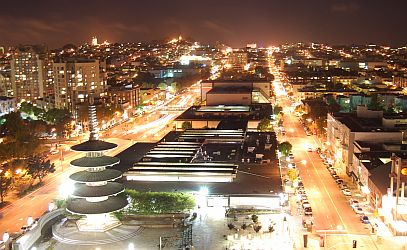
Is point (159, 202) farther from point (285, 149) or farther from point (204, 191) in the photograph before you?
point (285, 149)

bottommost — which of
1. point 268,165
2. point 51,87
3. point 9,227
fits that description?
point 9,227

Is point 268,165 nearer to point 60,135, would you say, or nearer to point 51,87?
point 60,135

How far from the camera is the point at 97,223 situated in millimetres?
22406

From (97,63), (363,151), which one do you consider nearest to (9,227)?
(363,151)

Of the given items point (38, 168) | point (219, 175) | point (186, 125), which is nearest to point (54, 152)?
point (38, 168)

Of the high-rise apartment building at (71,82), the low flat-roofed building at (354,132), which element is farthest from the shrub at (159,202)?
the high-rise apartment building at (71,82)

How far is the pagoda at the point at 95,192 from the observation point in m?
21.9

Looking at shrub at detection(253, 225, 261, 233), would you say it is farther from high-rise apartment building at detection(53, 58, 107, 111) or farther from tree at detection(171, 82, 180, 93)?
tree at detection(171, 82, 180, 93)

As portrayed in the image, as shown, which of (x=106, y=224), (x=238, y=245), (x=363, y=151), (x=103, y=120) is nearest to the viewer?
(x=238, y=245)

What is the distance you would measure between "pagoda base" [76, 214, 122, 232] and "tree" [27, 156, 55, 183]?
1124 centimetres

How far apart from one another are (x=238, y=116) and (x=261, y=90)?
62.2ft

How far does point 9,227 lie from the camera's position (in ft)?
82.7

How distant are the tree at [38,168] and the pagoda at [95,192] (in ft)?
34.5

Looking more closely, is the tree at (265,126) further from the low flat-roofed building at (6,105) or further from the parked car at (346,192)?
the low flat-roofed building at (6,105)
